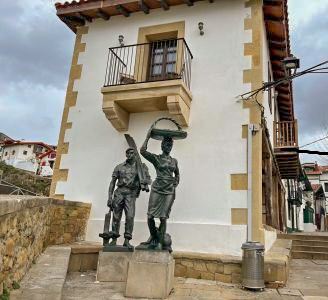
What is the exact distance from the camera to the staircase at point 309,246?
28.1 ft

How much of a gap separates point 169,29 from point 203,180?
156 inches

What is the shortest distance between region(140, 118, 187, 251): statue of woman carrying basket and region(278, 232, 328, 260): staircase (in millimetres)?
5384

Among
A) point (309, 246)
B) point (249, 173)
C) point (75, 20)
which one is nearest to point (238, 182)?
point (249, 173)

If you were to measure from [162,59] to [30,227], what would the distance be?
5.29 m

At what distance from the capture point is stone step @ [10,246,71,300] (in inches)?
131

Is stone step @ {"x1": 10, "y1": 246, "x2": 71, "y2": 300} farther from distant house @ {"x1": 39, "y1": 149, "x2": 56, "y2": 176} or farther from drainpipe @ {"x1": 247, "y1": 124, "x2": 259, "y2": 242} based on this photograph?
distant house @ {"x1": 39, "y1": 149, "x2": 56, "y2": 176}

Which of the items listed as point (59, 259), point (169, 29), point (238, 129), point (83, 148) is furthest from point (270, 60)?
point (59, 259)

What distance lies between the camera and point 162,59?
8.11 m

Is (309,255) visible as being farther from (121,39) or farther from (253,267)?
(121,39)

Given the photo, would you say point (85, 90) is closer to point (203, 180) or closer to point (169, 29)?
point (169, 29)

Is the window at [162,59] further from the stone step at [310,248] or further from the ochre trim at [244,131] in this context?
the stone step at [310,248]

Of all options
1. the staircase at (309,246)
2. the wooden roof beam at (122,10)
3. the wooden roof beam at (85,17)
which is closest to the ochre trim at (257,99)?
the wooden roof beam at (122,10)

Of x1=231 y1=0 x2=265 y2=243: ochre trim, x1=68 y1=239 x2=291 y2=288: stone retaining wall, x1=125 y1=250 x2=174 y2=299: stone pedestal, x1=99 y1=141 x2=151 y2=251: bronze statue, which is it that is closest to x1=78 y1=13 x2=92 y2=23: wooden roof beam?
x1=231 y1=0 x2=265 y2=243: ochre trim

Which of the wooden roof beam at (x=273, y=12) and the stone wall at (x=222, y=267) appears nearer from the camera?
the stone wall at (x=222, y=267)
